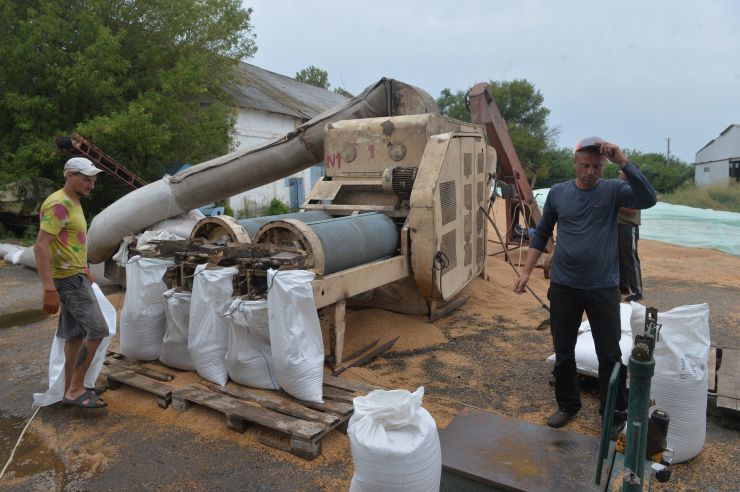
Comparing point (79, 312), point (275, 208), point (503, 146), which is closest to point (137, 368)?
point (79, 312)

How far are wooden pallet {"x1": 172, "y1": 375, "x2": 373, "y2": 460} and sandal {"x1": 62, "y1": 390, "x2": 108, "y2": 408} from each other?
1.65 feet

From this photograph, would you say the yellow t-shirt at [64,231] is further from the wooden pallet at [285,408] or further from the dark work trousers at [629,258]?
the dark work trousers at [629,258]

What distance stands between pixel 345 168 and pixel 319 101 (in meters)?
20.0

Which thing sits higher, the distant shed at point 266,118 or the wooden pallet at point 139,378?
the distant shed at point 266,118

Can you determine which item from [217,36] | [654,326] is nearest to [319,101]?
[217,36]

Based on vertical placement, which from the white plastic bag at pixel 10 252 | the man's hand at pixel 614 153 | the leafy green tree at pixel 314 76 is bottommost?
the white plastic bag at pixel 10 252

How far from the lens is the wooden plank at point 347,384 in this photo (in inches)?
156

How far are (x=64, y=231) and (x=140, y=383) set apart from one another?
1229mm

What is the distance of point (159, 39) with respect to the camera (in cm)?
1289

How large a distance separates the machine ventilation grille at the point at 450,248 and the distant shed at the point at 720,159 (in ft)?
86.9

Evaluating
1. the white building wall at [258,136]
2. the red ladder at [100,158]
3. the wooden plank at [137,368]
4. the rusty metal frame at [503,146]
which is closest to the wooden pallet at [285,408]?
the wooden plank at [137,368]

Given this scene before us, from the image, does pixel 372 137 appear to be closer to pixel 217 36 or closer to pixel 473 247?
pixel 473 247

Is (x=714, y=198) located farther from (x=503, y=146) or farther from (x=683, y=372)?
(x=683, y=372)

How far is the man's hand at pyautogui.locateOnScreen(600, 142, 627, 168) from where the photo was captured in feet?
9.66
